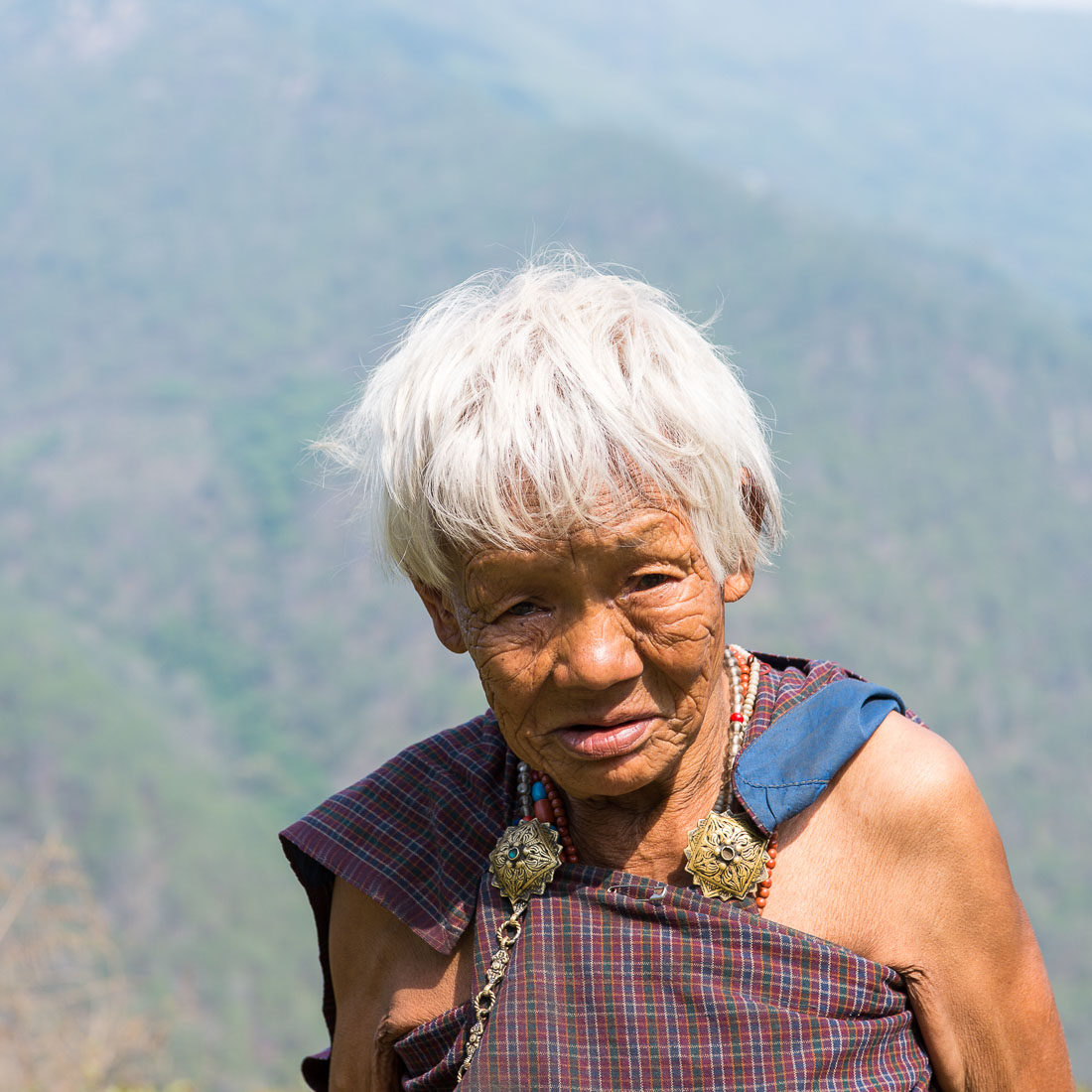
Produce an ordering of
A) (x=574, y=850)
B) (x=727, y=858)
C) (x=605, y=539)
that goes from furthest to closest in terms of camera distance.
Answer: (x=574, y=850), (x=727, y=858), (x=605, y=539)

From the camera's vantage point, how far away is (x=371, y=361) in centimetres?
9919

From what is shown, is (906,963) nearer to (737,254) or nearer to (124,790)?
(124,790)

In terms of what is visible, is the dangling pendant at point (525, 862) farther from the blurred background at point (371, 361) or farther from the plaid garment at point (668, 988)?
the blurred background at point (371, 361)

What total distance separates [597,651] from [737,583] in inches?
10.2

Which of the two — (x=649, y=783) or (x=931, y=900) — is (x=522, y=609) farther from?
(x=931, y=900)

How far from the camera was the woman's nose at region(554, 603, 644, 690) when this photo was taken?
149 centimetres

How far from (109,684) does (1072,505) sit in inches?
2034

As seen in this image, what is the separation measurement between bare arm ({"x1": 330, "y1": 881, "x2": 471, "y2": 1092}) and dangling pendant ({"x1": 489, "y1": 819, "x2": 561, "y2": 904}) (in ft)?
0.39

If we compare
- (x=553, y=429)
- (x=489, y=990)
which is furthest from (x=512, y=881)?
(x=553, y=429)

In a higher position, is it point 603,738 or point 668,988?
point 603,738

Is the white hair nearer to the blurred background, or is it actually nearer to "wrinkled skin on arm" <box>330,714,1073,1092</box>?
"wrinkled skin on arm" <box>330,714,1073,1092</box>

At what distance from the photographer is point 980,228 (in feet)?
373

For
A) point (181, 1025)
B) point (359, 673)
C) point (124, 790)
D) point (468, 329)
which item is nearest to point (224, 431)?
point (359, 673)

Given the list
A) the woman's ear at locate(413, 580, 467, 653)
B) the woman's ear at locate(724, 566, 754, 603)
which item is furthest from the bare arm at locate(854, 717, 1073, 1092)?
the woman's ear at locate(413, 580, 467, 653)
